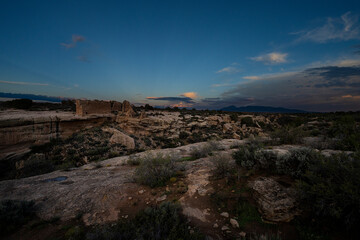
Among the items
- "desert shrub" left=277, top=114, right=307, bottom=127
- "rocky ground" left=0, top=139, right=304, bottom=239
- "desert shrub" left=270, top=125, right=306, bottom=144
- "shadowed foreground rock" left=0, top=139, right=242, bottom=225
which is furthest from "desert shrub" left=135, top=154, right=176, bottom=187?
"desert shrub" left=277, top=114, right=307, bottom=127

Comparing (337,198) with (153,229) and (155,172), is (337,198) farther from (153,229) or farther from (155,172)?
(155,172)

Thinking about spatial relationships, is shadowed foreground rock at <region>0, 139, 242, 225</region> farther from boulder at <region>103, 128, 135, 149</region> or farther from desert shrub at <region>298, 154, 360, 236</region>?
boulder at <region>103, 128, 135, 149</region>

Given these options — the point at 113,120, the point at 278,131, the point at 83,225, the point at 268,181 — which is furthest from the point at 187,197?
the point at 113,120

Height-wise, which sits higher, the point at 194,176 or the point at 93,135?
the point at 194,176

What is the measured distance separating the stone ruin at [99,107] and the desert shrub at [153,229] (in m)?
17.3

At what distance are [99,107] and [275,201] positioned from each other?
2165cm

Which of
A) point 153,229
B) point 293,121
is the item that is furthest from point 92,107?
point 293,121

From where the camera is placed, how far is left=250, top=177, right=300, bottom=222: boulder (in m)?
2.48

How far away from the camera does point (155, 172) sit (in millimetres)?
4793

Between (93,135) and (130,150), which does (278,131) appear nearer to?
(130,150)

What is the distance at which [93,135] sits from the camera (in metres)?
15.6

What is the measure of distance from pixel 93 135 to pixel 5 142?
639cm

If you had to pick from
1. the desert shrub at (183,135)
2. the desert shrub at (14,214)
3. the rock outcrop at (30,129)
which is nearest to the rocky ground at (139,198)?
the desert shrub at (14,214)

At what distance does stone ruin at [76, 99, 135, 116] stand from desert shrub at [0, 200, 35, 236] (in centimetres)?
1586
